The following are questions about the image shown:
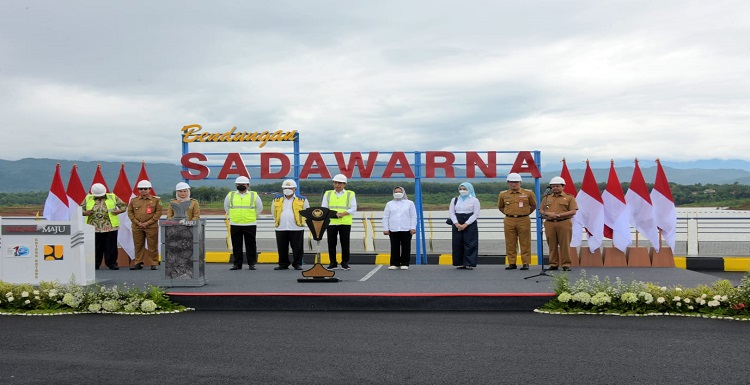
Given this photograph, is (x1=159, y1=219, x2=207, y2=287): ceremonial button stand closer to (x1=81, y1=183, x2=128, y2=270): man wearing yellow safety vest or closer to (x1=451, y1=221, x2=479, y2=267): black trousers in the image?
(x1=81, y1=183, x2=128, y2=270): man wearing yellow safety vest

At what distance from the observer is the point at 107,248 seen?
14000mm

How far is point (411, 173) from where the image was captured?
16.3 metres

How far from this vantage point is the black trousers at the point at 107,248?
1387 cm

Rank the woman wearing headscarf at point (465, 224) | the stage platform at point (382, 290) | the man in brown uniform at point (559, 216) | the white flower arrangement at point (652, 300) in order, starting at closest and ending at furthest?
the white flower arrangement at point (652, 300) < the stage platform at point (382, 290) < the man in brown uniform at point (559, 216) < the woman wearing headscarf at point (465, 224)

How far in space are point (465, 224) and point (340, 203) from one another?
2.32 metres

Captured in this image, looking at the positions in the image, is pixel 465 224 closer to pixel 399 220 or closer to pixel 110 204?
pixel 399 220

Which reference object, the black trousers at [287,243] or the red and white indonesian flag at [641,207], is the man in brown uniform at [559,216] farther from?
the black trousers at [287,243]

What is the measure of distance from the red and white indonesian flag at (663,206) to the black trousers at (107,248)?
421 inches

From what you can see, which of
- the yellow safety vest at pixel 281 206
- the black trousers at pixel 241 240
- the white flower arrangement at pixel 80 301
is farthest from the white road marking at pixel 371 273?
the white flower arrangement at pixel 80 301

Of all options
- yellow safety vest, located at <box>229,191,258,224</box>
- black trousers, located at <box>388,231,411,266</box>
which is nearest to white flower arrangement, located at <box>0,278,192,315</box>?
yellow safety vest, located at <box>229,191,258,224</box>

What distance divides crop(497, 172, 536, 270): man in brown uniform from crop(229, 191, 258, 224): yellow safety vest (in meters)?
4.56

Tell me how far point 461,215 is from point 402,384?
7873 mm

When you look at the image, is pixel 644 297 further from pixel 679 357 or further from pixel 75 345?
pixel 75 345

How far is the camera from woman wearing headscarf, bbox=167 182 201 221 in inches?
488
